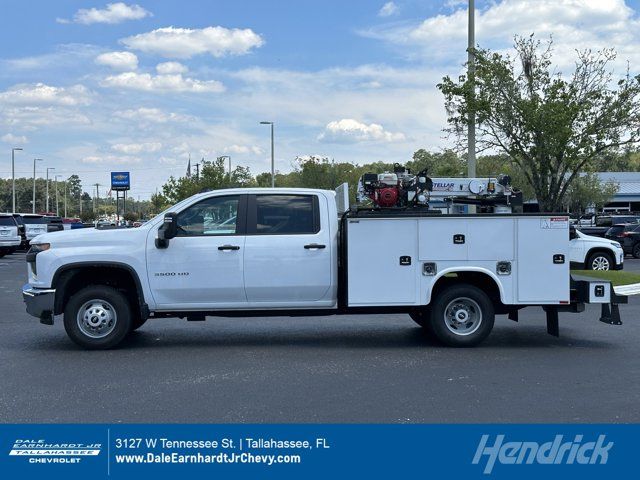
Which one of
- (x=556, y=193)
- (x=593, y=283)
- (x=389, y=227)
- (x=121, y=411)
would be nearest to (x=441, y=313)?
(x=389, y=227)

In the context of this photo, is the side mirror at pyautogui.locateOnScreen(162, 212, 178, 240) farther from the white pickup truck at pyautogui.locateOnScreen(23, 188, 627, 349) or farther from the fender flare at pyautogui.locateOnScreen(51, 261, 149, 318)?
the fender flare at pyautogui.locateOnScreen(51, 261, 149, 318)

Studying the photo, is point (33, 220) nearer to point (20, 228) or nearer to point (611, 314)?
point (20, 228)


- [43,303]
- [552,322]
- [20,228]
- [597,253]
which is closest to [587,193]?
[597,253]

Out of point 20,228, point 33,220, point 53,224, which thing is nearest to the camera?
point 20,228

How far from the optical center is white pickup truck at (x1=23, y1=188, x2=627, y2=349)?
8.54 metres

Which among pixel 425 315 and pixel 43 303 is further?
pixel 425 315

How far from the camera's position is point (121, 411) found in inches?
237

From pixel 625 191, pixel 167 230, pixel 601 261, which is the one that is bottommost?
pixel 601 261

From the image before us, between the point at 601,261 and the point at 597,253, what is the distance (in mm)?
245

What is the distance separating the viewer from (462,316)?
880cm

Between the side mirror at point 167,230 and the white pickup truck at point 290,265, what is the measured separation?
0.01 meters

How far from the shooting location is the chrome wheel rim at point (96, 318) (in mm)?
8578

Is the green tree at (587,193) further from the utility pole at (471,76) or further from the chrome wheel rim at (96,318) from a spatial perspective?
the chrome wheel rim at (96,318)

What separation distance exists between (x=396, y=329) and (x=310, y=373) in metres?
3.19
